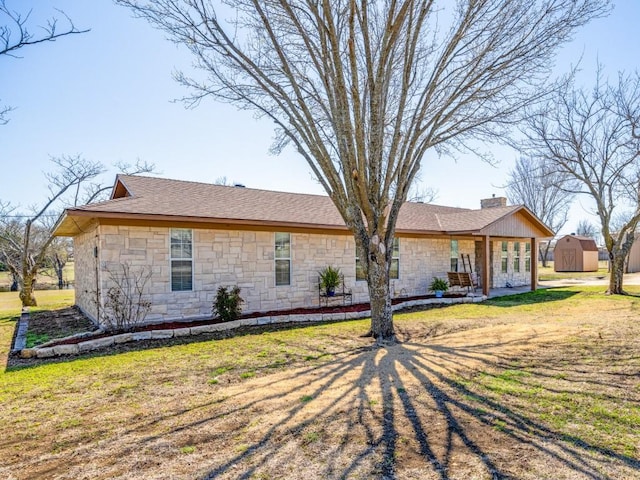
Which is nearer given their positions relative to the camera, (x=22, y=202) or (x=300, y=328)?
(x=300, y=328)

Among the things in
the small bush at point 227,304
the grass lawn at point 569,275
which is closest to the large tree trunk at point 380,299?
the small bush at point 227,304

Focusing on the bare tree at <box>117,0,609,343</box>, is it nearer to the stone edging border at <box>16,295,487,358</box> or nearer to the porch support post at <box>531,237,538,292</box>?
the stone edging border at <box>16,295,487,358</box>

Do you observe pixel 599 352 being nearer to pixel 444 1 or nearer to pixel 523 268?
pixel 444 1

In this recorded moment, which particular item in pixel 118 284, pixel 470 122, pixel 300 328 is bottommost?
pixel 300 328

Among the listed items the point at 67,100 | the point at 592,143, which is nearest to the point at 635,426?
the point at 67,100

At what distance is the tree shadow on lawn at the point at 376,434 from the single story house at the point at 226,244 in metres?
4.98

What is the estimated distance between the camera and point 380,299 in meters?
7.26

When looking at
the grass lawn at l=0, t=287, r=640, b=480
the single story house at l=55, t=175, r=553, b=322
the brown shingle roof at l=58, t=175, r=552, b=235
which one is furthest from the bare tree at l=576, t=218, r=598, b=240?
the grass lawn at l=0, t=287, r=640, b=480

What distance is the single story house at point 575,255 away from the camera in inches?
1123

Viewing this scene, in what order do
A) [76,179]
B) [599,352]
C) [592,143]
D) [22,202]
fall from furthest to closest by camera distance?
1. [22,202]
2. [76,179]
3. [592,143]
4. [599,352]

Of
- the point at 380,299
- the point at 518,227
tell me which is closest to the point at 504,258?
the point at 518,227

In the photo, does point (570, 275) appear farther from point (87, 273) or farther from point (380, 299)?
point (87, 273)

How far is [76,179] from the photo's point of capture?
58.9 ft

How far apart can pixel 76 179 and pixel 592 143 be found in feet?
71.6
